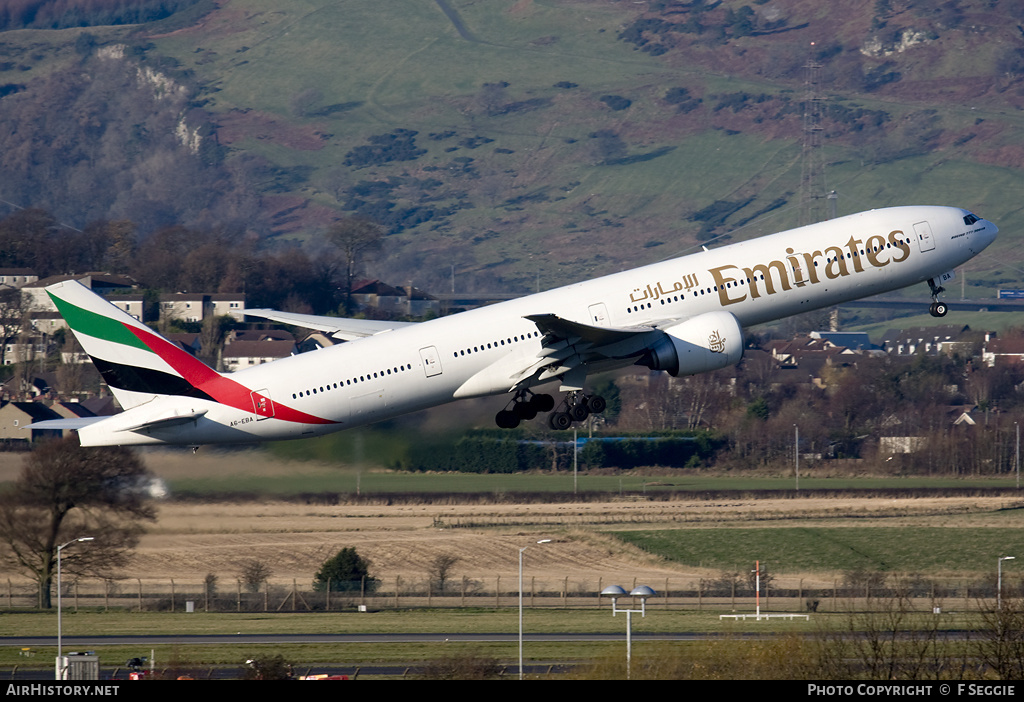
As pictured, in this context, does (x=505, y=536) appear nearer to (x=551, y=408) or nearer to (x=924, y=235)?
(x=551, y=408)

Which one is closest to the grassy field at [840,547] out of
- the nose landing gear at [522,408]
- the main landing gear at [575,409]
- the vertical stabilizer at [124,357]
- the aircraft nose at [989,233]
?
the aircraft nose at [989,233]

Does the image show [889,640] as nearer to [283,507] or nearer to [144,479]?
[283,507]

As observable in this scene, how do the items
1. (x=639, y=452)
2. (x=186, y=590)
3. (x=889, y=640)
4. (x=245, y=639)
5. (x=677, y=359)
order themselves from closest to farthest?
(x=677, y=359)
(x=889, y=640)
(x=245, y=639)
(x=186, y=590)
(x=639, y=452)

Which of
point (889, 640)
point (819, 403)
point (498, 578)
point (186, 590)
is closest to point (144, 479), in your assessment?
point (186, 590)

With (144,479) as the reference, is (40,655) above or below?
below

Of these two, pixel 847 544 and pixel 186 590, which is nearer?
pixel 186 590
